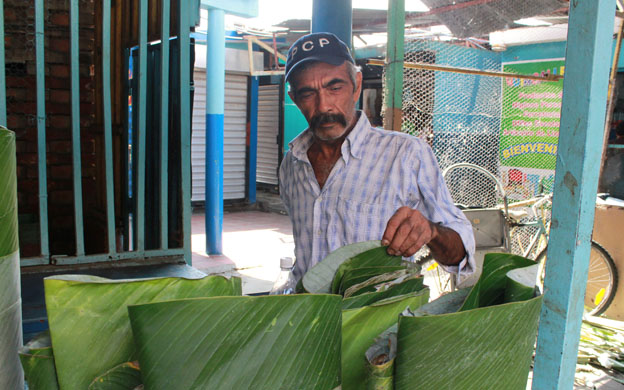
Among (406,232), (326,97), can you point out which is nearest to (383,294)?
(406,232)

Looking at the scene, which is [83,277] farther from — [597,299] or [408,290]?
[597,299]

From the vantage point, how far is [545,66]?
7867mm

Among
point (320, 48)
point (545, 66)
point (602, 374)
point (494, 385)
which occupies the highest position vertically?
point (545, 66)

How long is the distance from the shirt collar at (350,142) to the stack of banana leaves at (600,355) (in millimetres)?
2880

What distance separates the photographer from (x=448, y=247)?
1.89 m

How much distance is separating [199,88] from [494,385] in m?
11.2

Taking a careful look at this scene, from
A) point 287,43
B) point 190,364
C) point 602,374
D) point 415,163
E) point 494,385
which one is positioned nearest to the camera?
point 190,364

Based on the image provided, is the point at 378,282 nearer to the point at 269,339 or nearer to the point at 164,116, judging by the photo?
the point at 269,339

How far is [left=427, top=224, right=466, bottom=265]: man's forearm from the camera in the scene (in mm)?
1846

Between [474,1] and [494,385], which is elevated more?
[474,1]

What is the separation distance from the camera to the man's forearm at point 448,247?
72.7 inches

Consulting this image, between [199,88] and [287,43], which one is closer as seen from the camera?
[287,43]

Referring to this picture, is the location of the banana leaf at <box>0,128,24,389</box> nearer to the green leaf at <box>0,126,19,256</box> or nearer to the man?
the green leaf at <box>0,126,19,256</box>

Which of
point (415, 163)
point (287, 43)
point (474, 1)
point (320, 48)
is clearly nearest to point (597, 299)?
point (474, 1)
